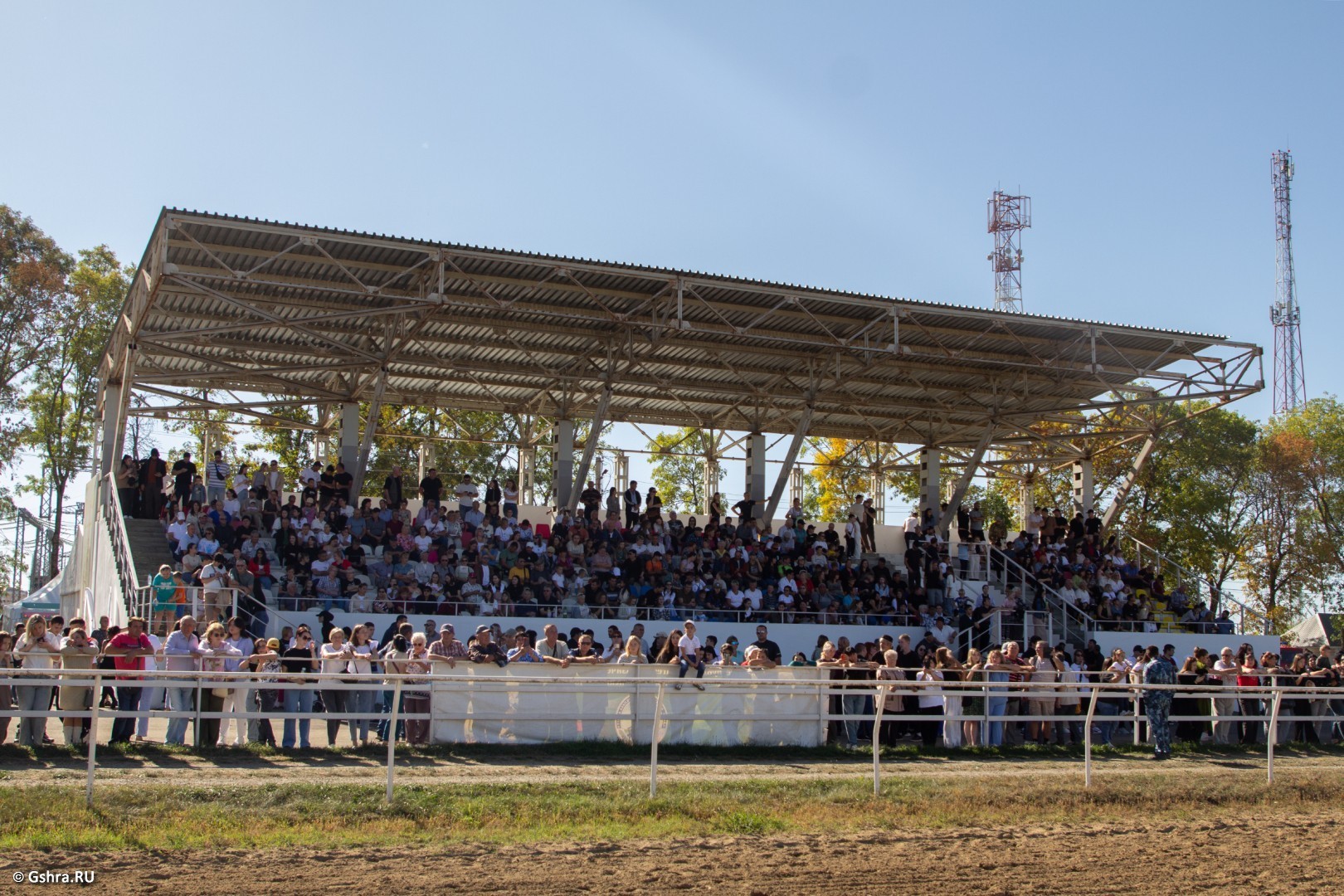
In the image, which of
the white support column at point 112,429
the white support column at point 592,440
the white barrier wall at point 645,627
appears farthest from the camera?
the white support column at point 592,440

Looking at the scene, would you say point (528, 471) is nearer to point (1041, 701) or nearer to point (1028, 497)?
point (1028, 497)

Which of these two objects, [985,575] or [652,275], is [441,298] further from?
[985,575]

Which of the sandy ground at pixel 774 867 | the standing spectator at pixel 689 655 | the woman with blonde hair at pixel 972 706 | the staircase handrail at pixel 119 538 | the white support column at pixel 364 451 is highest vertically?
the white support column at pixel 364 451

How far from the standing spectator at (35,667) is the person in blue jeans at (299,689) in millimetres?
2415

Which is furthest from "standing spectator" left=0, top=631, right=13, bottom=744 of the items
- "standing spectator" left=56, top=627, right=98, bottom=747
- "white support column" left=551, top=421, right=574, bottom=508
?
"white support column" left=551, top=421, right=574, bottom=508

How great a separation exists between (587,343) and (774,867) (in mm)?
20964

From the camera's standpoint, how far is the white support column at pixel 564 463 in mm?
31562

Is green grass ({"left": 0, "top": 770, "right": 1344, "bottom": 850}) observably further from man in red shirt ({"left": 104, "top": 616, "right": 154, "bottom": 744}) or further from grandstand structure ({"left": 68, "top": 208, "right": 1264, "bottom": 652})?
grandstand structure ({"left": 68, "top": 208, "right": 1264, "bottom": 652})

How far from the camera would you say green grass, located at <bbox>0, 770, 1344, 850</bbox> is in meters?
10.1

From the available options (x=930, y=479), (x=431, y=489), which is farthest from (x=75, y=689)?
(x=930, y=479)

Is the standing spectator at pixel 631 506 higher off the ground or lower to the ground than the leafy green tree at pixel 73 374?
lower

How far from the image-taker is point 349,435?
30.4 meters

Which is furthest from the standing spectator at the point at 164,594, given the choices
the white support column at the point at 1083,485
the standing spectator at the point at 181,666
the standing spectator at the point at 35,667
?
the white support column at the point at 1083,485

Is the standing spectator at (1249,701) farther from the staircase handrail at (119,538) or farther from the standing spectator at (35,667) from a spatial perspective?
the staircase handrail at (119,538)
